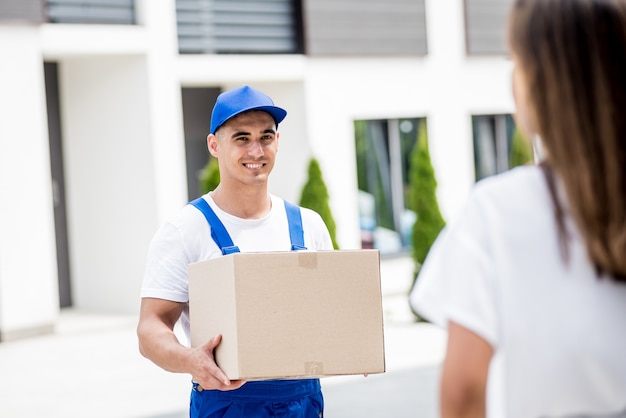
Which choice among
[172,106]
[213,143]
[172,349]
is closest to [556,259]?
[172,349]

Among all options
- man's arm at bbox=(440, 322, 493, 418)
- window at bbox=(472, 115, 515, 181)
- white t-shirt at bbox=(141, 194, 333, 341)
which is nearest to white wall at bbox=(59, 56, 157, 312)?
window at bbox=(472, 115, 515, 181)

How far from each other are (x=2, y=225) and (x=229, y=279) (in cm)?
912

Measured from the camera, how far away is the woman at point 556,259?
168 centimetres

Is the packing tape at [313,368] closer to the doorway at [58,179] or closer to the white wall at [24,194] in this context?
the white wall at [24,194]

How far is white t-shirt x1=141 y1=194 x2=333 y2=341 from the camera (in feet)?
10.8

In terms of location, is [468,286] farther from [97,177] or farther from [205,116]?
[205,116]

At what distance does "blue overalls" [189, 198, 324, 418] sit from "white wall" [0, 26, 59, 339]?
8516 millimetres

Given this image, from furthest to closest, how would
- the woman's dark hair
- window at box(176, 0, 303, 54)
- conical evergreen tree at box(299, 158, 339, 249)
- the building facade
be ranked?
conical evergreen tree at box(299, 158, 339, 249) < window at box(176, 0, 303, 54) < the building facade < the woman's dark hair

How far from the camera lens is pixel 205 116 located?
15.3 meters

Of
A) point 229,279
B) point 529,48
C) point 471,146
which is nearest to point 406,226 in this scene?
point 471,146

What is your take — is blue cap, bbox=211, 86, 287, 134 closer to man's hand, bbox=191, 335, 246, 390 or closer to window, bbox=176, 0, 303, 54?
man's hand, bbox=191, 335, 246, 390

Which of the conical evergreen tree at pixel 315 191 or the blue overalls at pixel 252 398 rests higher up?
the conical evergreen tree at pixel 315 191

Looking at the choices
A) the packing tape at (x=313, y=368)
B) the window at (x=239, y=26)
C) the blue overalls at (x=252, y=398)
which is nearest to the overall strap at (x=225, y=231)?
the blue overalls at (x=252, y=398)

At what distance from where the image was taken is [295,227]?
353cm
